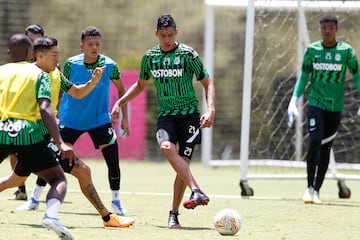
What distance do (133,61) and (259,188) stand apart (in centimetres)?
824

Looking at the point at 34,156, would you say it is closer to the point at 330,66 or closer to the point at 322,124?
the point at 322,124

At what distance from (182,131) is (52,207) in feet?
7.73

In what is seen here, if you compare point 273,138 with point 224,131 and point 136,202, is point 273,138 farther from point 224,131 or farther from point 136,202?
point 224,131

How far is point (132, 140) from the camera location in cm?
2161

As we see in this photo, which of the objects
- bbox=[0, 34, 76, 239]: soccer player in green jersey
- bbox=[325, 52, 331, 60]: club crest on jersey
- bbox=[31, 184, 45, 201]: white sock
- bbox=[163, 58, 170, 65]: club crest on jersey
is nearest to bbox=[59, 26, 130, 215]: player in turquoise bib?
bbox=[31, 184, 45, 201]: white sock

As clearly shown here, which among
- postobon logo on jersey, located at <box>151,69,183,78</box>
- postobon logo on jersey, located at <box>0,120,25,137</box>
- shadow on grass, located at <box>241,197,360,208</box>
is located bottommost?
shadow on grass, located at <box>241,197,360,208</box>

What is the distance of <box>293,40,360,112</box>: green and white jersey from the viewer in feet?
42.3

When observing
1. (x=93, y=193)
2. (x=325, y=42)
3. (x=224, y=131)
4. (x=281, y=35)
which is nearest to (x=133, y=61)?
(x=224, y=131)

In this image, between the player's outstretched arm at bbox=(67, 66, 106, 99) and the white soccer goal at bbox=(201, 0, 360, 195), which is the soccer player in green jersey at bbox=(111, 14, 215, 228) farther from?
the white soccer goal at bbox=(201, 0, 360, 195)

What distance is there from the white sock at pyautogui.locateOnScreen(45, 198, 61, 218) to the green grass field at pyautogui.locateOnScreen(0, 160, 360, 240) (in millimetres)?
697

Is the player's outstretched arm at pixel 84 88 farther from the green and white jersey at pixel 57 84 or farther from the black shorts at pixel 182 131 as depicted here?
the black shorts at pixel 182 131

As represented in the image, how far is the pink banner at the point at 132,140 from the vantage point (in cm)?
2133

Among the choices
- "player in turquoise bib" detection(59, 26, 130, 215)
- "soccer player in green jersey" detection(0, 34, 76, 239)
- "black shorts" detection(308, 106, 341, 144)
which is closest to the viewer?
"soccer player in green jersey" detection(0, 34, 76, 239)

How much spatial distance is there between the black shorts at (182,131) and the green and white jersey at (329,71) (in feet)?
11.2
